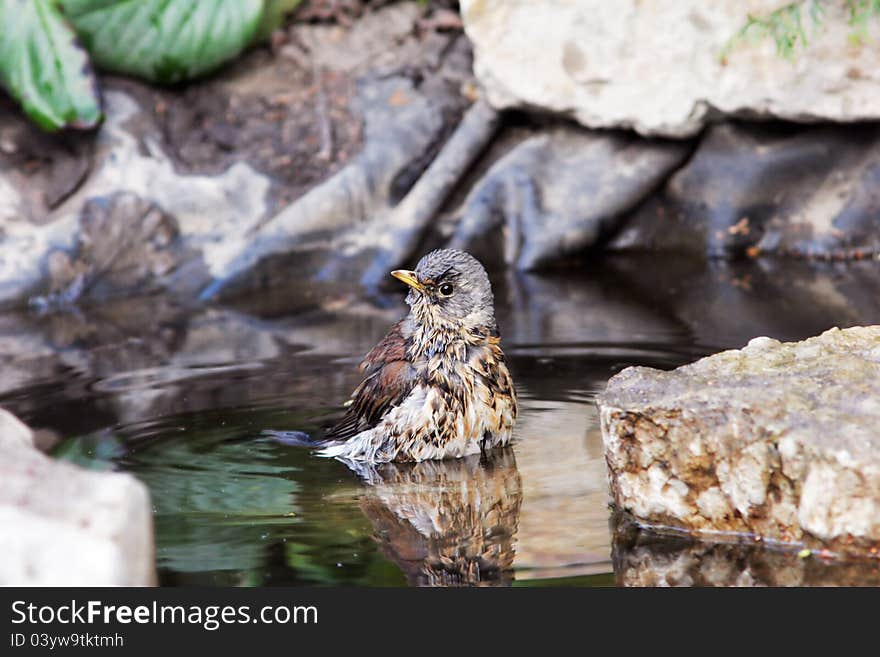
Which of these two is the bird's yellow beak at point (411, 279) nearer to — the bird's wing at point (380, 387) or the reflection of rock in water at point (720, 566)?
the bird's wing at point (380, 387)

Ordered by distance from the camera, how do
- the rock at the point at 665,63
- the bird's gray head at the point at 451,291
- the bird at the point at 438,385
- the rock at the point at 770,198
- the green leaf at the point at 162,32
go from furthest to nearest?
the green leaf at the point at 162,32 < the rock at the point at 770,198 < the rock at the point at 665,63 < the bird's gray head at the point at 451,291 < the bird at the point at 438,385

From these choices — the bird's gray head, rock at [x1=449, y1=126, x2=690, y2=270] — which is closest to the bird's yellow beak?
the bird's gray head

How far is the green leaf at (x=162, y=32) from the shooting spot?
33.7ft

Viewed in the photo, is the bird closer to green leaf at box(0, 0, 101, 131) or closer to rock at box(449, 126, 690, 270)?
rock at box(449, 126, 690, 270)

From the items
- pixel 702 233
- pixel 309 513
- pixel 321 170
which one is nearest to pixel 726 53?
pixel 702 233

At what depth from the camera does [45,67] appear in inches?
389

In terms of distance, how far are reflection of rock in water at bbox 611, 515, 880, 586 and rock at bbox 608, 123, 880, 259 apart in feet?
19.6

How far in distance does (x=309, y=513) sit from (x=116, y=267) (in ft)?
18.2

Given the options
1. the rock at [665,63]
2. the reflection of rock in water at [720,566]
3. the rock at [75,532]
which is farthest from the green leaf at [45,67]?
the rock at [75,532]

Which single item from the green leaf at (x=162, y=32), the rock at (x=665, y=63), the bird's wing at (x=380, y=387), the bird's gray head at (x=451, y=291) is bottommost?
the bird's wing at (x=380, y=387)

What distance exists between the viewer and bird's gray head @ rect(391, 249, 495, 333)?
232 inches

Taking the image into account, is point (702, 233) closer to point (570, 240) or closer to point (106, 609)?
point (570, 240)

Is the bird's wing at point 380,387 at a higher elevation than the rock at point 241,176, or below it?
below

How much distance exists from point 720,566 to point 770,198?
6.41m
